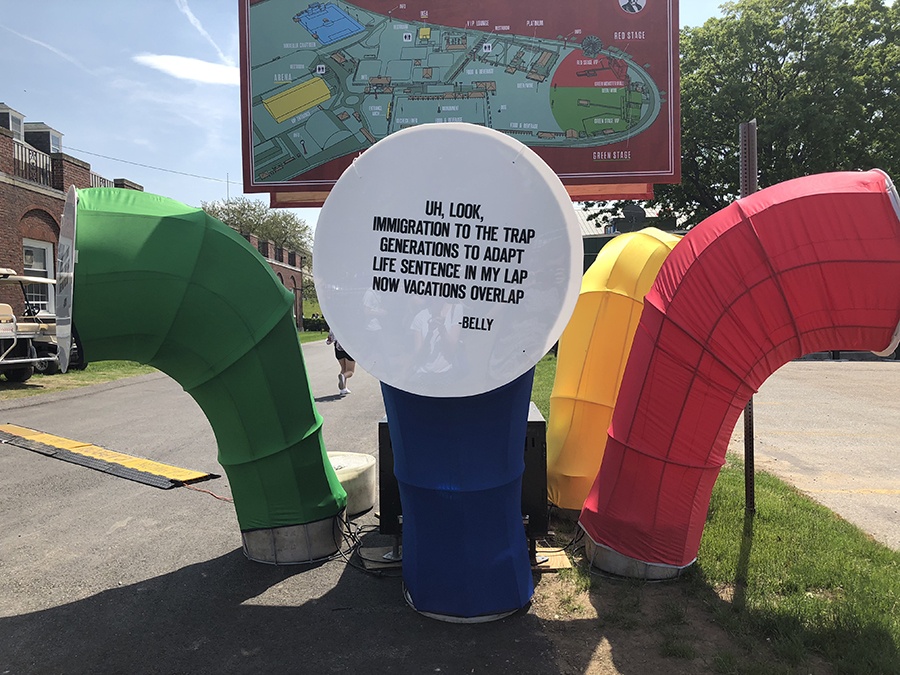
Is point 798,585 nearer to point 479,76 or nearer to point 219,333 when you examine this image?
point 219,333

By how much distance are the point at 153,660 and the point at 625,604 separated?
2.71 meters

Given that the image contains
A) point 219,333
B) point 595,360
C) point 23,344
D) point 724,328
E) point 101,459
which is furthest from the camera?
point 23,344

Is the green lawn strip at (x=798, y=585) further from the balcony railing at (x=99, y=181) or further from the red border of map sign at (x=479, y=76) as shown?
the balcony railing at (x=99, y=181)

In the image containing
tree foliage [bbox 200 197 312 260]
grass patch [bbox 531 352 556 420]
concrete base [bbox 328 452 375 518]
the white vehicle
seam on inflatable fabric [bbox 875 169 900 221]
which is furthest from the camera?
tree foliage [bbox 200 197 312 260]

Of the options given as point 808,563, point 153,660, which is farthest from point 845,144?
point 153,660

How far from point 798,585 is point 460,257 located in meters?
3.08

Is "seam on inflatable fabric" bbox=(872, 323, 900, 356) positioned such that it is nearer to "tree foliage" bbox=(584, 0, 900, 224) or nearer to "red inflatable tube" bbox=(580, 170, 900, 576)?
"red inflatable tube" bbox=(580, 170, 900, 576)

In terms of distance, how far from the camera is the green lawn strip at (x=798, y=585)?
3.41 meters

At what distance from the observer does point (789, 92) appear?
22.2m

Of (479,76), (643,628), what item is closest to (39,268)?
(479,76)

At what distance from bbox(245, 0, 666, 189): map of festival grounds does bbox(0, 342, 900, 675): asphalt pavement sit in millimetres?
3454

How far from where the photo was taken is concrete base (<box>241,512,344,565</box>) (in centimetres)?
461

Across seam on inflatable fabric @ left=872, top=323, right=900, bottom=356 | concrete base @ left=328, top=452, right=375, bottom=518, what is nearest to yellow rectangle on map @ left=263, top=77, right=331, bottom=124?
concrete base @ left=328, top=452, right=375, bottom=518

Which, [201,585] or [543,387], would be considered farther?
[543,387]
